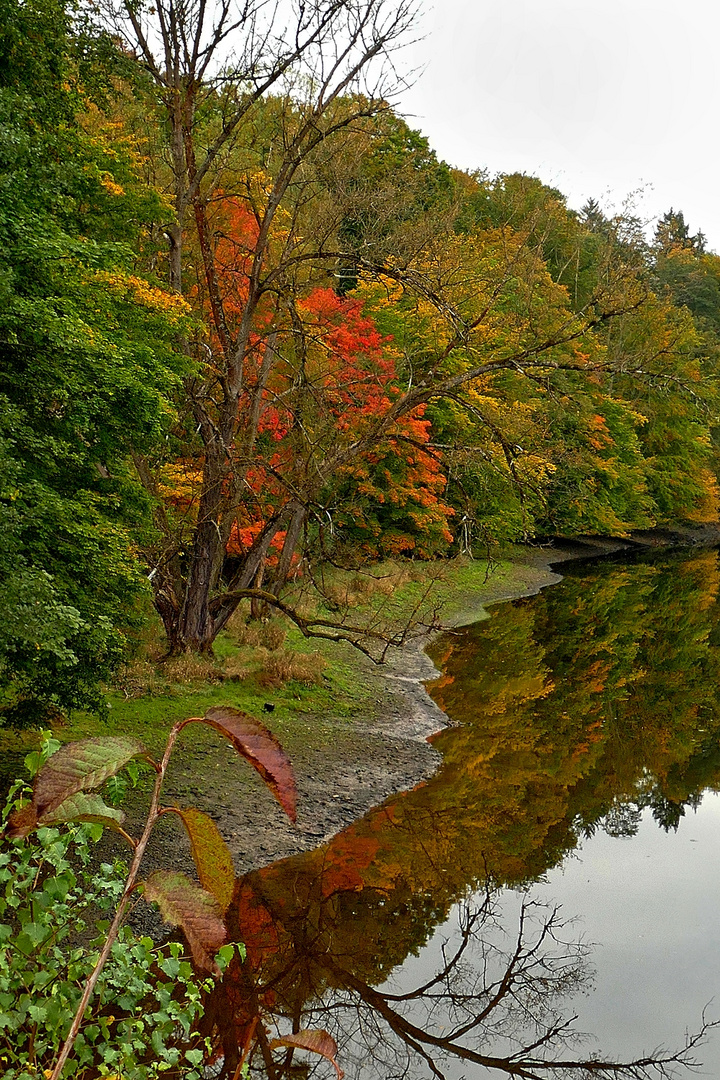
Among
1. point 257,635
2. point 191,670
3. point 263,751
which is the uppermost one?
point 257,635

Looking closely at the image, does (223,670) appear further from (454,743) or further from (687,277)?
(687,277)

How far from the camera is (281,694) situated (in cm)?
1400

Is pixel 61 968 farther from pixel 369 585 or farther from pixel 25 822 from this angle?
pixel 369 585

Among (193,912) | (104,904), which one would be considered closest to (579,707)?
(104,904)

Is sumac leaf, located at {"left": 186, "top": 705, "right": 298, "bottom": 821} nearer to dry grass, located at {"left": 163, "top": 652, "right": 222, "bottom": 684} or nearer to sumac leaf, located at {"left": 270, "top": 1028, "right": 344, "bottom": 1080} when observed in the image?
sumac leaf, located at {"left": 270, "top": 1028, "right": 344, "bottom": 1080}

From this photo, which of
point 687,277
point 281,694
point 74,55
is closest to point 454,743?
point 281,694

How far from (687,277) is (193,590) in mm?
49777

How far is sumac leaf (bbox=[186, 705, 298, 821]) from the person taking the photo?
6.00 ft

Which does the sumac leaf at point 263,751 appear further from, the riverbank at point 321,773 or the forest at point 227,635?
the riverbank at point 321,773

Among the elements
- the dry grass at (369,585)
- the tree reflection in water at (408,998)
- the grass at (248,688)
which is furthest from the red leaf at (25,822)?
the dry grass at (369,585)

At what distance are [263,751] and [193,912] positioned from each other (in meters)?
A: 0.60

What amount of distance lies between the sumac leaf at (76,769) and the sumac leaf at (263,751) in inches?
8.2

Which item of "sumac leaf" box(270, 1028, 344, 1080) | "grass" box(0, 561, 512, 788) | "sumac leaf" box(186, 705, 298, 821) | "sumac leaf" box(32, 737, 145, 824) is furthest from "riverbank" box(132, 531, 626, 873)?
"sumac leaf" box(186, 705, 298, 821)

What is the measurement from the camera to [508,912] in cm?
920
